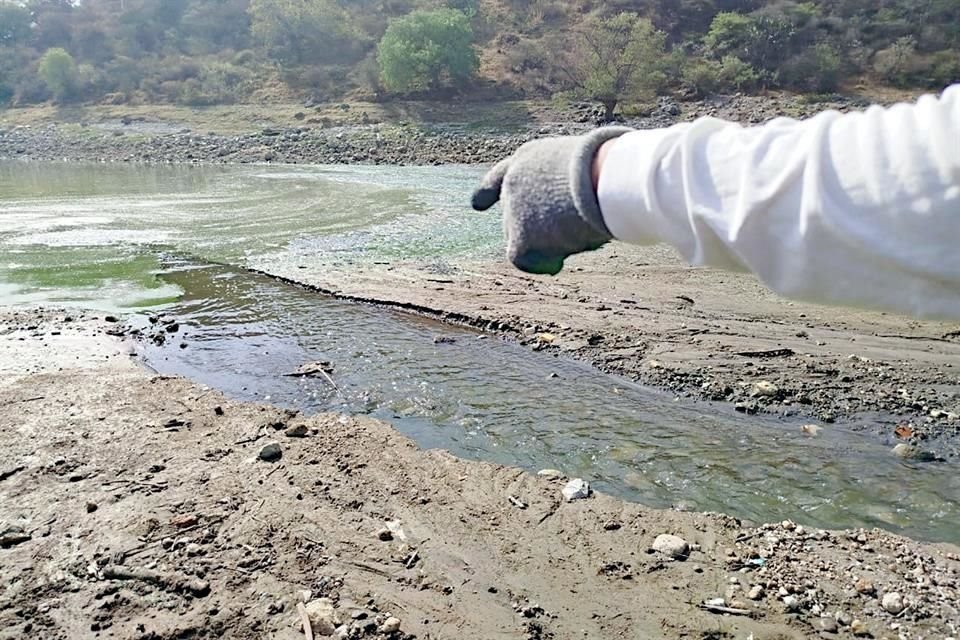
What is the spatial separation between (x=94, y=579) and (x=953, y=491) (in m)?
4.06

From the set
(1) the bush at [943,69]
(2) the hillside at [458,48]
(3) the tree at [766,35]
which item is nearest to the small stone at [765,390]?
(2) the hillside at [458,48]

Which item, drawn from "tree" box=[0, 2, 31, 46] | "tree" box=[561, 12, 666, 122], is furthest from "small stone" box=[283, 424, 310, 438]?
"tree" box=[0, 2, 31, 46]

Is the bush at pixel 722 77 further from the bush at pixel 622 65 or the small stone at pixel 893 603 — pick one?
the small stone at pixel 893 603

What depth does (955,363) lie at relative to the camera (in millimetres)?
5352

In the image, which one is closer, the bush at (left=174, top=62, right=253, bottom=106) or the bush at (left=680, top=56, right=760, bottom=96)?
the bush at (left=680, top=56, right=760, bottom=96)

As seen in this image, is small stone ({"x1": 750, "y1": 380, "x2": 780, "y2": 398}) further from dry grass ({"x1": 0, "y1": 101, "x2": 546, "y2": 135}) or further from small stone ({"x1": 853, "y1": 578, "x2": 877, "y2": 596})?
dry grass ({"x1": 0, "y1": 101, "x2": 546, "y2": 135})

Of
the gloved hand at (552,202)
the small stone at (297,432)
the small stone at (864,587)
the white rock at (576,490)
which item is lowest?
the small stone at (864,587)

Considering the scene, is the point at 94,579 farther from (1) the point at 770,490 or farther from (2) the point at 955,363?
(2) the point at 955,363

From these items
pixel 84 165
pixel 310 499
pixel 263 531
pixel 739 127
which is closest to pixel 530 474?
pixel 310 499

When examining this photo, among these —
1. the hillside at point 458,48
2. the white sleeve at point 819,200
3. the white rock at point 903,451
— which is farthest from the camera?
the hillside at point 458,48

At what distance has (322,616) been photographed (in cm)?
267

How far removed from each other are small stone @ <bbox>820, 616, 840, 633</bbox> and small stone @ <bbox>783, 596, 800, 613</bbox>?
9 centimetres

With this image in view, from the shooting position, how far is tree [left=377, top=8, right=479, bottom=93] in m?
39.0

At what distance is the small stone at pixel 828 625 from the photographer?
269cm
